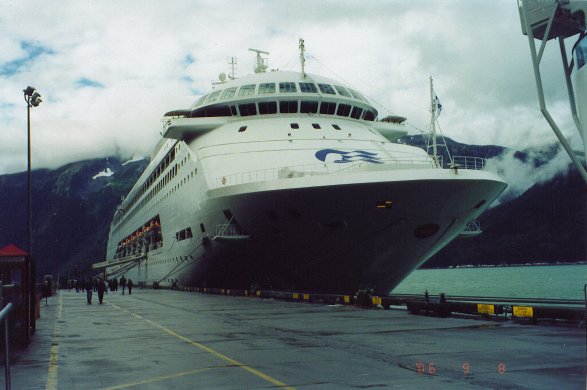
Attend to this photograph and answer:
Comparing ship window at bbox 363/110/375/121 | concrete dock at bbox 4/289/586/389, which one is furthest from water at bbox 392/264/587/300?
concrete dock at bbox 4/289/586/389

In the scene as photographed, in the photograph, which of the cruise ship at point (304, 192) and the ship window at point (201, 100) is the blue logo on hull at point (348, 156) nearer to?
the cruise ship at point (304, 192)

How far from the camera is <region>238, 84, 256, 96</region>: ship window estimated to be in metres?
34.0

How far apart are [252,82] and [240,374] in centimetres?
2827

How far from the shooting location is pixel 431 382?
24.4 ft

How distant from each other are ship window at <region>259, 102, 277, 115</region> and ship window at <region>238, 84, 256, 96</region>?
110 cm

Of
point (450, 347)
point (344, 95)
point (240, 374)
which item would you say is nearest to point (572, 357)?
point (450, 347)

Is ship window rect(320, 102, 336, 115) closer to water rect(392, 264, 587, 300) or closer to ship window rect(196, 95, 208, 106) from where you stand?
ship window rect(196, 95, 208, 106)

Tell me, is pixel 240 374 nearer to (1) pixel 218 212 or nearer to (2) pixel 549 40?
(2) pixel 549 40

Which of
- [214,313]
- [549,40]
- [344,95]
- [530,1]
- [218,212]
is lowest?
[214,313]

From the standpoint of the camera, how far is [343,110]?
1341 inches

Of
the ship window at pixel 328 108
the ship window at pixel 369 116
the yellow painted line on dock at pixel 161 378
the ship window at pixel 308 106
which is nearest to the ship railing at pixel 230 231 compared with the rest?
the ship window at pixel 308 106

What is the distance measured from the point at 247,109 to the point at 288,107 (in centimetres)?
238

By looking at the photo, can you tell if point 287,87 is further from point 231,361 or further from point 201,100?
point 231,361

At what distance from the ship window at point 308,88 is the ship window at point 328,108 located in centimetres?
103
